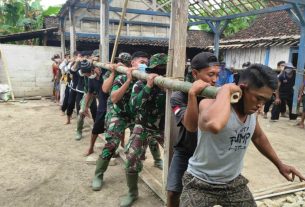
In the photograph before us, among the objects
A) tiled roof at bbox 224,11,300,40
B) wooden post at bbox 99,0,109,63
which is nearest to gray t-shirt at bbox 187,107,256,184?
wooden post at bbox 99,0,109,63

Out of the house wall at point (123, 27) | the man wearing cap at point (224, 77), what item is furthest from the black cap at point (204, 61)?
the house wall at point (123, 27)

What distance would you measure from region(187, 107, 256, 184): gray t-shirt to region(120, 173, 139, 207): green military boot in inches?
57.6

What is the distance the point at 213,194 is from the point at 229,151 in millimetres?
314

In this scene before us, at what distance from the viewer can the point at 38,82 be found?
12.2 metres

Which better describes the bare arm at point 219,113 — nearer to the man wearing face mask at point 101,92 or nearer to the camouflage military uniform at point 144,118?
the camouflage military uniform at point 144,118

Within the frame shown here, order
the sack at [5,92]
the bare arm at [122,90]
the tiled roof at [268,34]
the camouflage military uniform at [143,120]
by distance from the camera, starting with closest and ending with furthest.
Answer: the camouflage military uniform at [143,120]
the bare arm at [122,90]
the sack at [5,92]
the tiled roof at [268,34]

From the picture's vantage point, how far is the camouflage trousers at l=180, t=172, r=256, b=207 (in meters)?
2.04

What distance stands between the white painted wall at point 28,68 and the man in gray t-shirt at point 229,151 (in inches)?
436

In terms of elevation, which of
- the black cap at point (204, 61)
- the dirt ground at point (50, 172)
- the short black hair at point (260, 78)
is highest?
the black cap at point (204, 61)

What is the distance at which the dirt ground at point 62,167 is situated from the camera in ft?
12.2

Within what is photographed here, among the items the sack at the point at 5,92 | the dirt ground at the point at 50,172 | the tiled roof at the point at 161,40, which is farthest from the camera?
the tiled roof at the point at 161,40

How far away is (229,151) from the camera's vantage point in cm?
198

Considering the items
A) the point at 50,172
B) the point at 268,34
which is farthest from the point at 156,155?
the point at 268,34

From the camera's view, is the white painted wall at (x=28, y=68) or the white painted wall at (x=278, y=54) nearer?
the white painted wall at (x=28, y=68)
